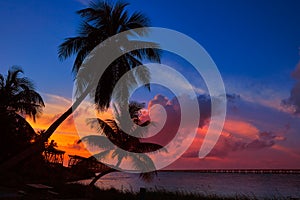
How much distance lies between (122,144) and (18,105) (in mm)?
6698

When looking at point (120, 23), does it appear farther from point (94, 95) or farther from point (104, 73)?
point (94, 95)

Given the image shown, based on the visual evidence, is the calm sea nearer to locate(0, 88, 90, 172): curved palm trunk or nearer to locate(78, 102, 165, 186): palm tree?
locate(78, 102, 165, 186): palm tree

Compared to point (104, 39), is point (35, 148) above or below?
below

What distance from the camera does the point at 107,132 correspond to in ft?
68.8

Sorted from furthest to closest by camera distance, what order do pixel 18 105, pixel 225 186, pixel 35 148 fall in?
pixel 225 186 < pixel 18 105 < pixel 35 148

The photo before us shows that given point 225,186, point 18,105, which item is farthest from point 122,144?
point 225,186

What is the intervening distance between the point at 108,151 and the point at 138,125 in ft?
8.07

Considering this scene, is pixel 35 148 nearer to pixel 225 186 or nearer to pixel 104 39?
pixel 104 39

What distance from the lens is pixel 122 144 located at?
67.6 feet

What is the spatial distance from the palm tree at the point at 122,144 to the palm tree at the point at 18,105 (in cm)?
328

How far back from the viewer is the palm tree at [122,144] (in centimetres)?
2016

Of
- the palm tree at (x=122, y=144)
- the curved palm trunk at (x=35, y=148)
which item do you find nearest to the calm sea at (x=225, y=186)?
the palm tree at (x=122, y=144)

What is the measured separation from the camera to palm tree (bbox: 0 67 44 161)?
19.1m

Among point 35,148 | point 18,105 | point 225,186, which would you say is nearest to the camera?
point 35,148
